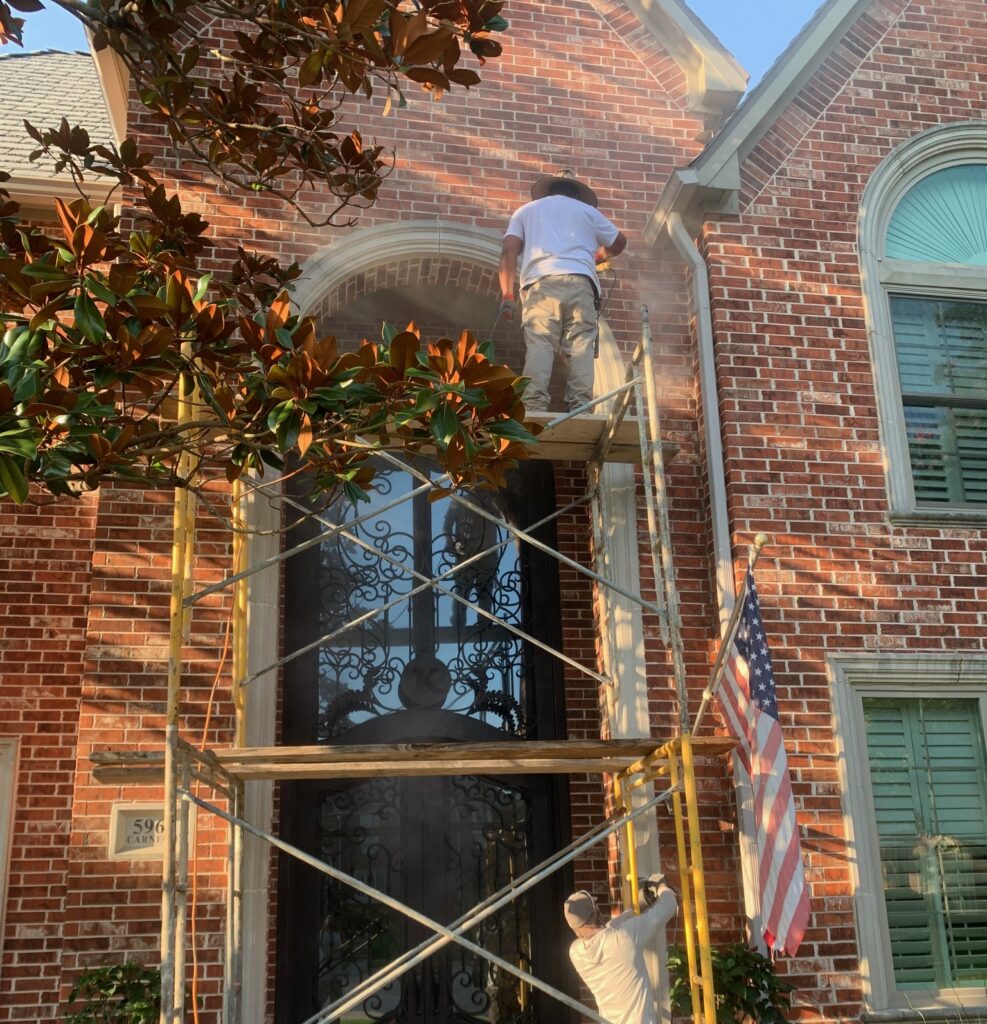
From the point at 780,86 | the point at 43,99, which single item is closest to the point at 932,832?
the point at 780,86

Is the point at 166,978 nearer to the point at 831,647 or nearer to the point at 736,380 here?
the point at 831,647

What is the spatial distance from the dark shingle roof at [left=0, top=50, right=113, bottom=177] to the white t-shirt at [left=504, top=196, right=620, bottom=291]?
362 centimetres

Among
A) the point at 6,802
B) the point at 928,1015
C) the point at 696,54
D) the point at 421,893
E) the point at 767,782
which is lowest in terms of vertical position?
the point at 928,1015

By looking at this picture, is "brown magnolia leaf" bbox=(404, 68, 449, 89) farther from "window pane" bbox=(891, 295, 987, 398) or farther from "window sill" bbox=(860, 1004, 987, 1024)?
"window sill" bbox=(860, 1004, 987, 1024)

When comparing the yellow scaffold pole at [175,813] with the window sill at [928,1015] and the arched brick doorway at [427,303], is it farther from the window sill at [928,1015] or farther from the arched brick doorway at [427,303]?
the window sill at [928,1015]

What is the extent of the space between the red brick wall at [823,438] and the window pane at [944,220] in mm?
387

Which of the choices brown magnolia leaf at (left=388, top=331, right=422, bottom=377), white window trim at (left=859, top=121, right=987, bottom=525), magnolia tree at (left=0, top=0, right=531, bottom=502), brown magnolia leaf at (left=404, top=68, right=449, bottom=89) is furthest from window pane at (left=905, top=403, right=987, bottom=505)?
brown magnolia leaf at (left=388, top=331, right=422, bottom=377)

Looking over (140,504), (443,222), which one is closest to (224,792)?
(140,504)

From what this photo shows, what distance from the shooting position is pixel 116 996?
6.38m

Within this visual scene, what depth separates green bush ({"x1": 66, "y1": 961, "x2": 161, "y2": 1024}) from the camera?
6.19m

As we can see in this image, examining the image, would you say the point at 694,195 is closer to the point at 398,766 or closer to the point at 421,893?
the point at 398,766

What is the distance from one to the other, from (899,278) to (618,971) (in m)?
5.18

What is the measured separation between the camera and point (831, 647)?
25.1 feet

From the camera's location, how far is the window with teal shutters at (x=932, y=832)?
24.0ft
